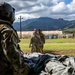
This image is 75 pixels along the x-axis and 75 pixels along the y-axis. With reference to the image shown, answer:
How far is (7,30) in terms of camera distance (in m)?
4.72

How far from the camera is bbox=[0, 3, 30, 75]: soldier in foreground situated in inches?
184

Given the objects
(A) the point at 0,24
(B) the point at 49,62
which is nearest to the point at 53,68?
(B) the point at 49,62

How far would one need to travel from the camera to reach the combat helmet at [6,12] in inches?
197

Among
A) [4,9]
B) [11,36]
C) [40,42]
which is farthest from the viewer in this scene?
[40,42]

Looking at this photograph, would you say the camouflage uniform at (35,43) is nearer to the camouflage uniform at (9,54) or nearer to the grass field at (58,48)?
the grass field at (58,48)

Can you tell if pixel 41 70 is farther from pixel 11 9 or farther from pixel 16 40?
pixel 11 9

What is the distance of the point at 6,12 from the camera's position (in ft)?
16.4

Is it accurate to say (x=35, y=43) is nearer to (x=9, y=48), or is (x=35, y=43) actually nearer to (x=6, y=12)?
(x=6, y=12)

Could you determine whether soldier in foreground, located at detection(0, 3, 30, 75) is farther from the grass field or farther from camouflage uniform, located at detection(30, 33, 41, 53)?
camouflage uniform, located at detection(30, 33, 41, 53)

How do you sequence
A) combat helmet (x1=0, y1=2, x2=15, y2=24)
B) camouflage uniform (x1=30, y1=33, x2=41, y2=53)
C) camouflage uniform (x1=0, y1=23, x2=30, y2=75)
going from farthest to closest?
camouflage uniform (x1=30, y1=33, x2=41, y2=53)
combat helmet (x1=0, y1=2, x2=15, y2=24)
camouflage uniform (x1=0, y1=23, x2=30, y2=75)

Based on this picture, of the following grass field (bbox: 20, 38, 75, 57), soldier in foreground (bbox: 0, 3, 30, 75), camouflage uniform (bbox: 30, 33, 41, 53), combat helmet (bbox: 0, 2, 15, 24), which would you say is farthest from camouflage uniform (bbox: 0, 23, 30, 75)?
camouflage uniform (bbox: 30, 33, 41, 53)

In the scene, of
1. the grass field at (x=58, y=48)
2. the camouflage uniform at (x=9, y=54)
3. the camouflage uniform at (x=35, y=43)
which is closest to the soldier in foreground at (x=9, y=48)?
the camouflage uniform at (x=9, y=54)

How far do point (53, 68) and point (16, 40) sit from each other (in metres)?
0.69

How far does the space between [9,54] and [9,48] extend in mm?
87
